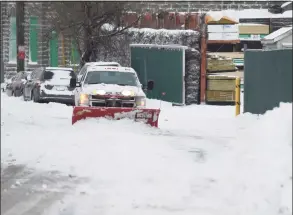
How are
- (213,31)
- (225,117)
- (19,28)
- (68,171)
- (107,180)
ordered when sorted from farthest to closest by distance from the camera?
1. (19,28)
2. (213,31)
3. (225,117)
4. (68,171)
5. (107,180)

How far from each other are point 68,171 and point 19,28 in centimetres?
1859

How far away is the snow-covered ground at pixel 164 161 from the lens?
22.0ft

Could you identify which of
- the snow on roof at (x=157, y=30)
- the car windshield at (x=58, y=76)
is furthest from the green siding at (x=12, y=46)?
the car windshield at (x=58, y=76)

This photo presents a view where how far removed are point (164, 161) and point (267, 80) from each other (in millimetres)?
4208

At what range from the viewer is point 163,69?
2577 centimetres

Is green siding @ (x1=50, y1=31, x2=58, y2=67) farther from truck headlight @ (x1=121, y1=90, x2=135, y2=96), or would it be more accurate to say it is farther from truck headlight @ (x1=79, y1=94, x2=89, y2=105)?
truck headlight @ (x1=121, y1=90, x2=135, y2=96)

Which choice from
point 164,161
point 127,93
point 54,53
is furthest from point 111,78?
point 54,53

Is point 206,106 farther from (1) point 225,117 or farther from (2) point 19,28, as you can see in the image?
(2) point 19,28

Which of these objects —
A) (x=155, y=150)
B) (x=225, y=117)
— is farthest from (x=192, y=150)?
(x=225, y=117)

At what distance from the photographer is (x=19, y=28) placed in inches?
1128

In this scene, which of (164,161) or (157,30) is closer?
(164,161)

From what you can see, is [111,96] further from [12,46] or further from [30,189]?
[12,46]

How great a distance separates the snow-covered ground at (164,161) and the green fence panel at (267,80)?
24 centimetres

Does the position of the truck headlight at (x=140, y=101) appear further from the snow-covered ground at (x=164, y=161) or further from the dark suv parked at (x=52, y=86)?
the dark suv parked at (x=52, y=86)
